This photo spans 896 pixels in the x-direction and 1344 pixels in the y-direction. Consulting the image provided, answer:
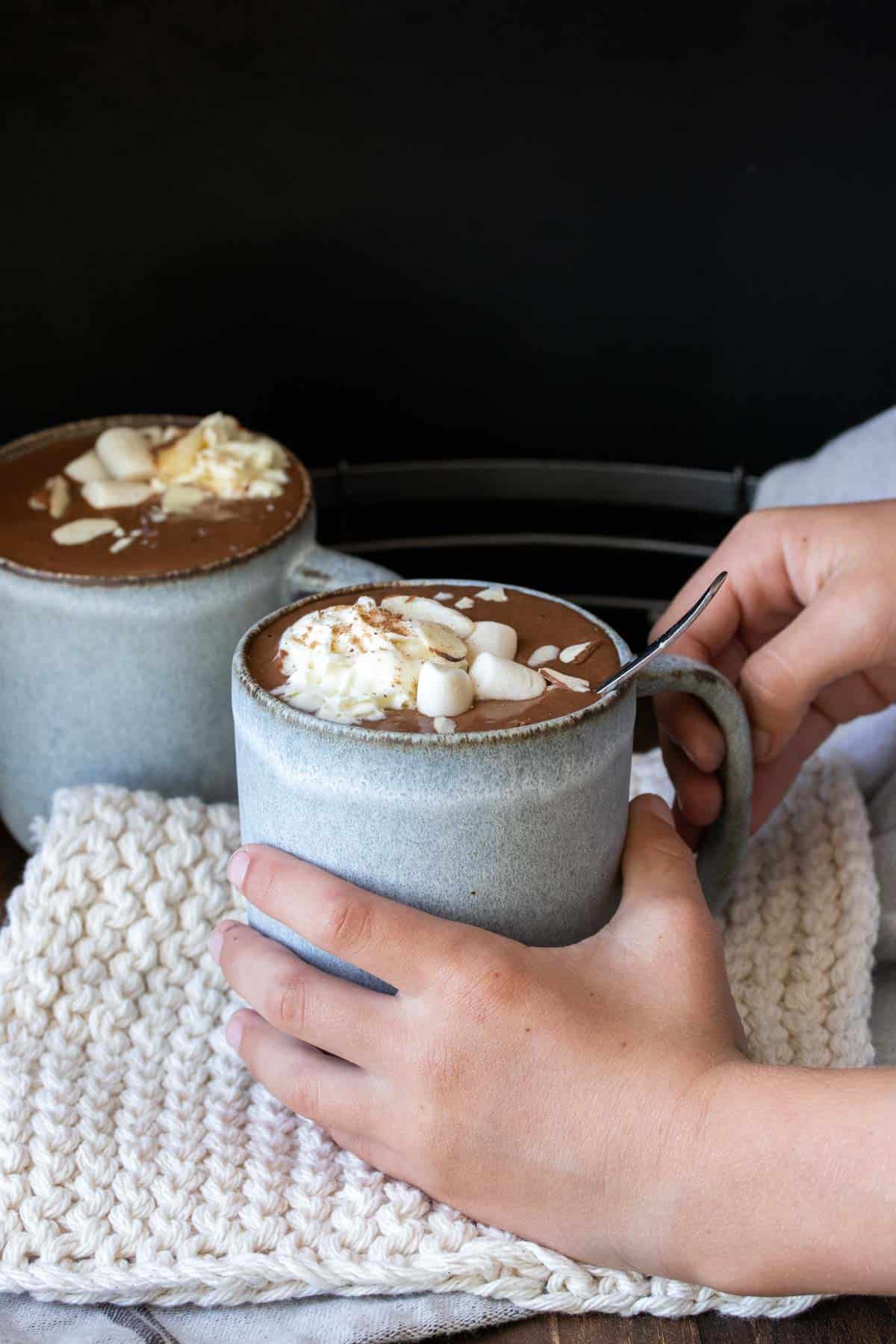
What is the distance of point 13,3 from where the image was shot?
74cm

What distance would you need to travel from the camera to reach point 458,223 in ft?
2.81

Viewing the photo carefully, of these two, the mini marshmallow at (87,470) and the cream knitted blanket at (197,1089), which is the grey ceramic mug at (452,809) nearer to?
the cream knitted blanket at (197,1089)

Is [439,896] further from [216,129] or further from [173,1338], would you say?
[216,129]

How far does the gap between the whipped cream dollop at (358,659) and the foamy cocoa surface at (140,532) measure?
0.49ft

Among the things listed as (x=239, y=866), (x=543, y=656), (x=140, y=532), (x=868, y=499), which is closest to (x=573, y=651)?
(x=543, y=656)

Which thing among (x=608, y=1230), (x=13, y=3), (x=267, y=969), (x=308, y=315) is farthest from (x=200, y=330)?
(x=608, y=1230)

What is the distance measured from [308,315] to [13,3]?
0.79ft

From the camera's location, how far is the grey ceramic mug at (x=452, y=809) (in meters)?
0.43

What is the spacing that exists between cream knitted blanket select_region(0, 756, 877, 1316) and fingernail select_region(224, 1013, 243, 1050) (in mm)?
15

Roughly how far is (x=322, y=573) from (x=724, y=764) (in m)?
0.21

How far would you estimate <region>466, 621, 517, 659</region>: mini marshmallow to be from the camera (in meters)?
0.49

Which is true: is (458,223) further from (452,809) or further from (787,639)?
(452,809)

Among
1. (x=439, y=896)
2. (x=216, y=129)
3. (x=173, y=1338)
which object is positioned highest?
(x=216, y=129)

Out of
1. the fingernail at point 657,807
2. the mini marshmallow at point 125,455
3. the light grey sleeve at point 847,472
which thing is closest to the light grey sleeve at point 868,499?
the light grey sleeve at point 847,472
